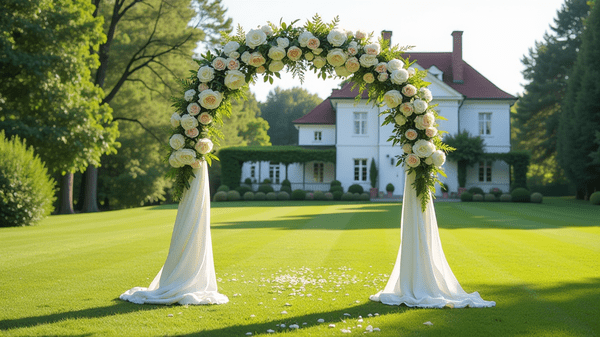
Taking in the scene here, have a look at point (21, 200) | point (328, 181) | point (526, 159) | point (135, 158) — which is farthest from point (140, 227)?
point (526, 159)

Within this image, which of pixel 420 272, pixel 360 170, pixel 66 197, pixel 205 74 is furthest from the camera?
pixel 360 170

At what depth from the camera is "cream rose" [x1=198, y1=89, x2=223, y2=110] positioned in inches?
230

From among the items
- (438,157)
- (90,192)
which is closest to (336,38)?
(438,157)

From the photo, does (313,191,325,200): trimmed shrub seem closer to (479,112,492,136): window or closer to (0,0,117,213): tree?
(479,112,492,136): window

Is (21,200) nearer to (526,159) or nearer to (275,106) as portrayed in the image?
(526,159)

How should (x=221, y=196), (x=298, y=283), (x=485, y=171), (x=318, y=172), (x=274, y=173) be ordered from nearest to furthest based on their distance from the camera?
(x=298, y=283), (x=221, y=196), (x=485, y=171), (x=318, y=172), (x=274, y=173)

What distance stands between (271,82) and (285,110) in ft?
214

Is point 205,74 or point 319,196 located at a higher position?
point 205,74

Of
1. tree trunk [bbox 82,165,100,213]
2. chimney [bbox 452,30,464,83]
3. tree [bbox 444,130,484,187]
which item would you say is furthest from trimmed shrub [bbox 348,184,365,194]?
tree trunk [bbox 82,165,100,213]

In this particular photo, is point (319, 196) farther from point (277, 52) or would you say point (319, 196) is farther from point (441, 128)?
point (277, 52)

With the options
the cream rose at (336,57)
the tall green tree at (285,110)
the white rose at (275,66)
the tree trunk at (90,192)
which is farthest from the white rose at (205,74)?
the tall green tree at (285,110)

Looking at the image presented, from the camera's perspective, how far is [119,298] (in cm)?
572

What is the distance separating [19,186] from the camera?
49.3 feet

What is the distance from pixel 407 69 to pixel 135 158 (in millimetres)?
27665
